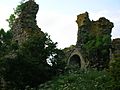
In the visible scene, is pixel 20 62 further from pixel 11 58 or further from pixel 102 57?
pixel 102 57

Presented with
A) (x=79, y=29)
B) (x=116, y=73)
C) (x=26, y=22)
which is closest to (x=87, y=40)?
(x=79, y=29)

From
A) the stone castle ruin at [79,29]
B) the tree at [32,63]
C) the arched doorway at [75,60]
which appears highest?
the stone castle ruin at [79,29]

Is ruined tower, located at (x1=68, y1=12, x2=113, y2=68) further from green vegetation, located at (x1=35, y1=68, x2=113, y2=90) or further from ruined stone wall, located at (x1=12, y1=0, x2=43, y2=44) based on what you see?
green vegetation, located at (x1=35, y1=68, x2=113, y2=90)

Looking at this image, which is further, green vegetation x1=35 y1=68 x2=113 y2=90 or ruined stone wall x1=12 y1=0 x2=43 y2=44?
ruined stone wall x1=12 y1=0 x2=43 y2=44

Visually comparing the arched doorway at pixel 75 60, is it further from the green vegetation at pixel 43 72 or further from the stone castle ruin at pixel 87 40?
the green vegetation at pixel 43 72

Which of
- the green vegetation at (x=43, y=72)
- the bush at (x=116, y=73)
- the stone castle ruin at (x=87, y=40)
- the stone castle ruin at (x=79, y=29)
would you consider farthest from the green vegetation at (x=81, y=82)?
the stone castle ruin at (x=79, y=29)

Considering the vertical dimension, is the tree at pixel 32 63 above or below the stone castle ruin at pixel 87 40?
below

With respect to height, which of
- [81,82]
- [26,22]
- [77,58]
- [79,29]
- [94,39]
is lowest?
[81,82]

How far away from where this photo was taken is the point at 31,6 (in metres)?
37.8

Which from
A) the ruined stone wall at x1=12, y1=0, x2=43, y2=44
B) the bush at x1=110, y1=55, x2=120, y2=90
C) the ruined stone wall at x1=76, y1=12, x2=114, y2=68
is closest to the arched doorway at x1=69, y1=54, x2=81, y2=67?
the ruined stone wall at x1=76, y1=12, x2=114, y2=68

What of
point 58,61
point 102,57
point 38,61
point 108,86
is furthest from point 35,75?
point 102,57

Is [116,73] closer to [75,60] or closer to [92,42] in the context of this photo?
[92,42]

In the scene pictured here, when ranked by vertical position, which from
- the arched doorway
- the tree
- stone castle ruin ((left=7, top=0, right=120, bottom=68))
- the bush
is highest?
stone castle ruin ((left=7, top=0, right=120, bottom=68))

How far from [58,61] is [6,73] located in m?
5.53
